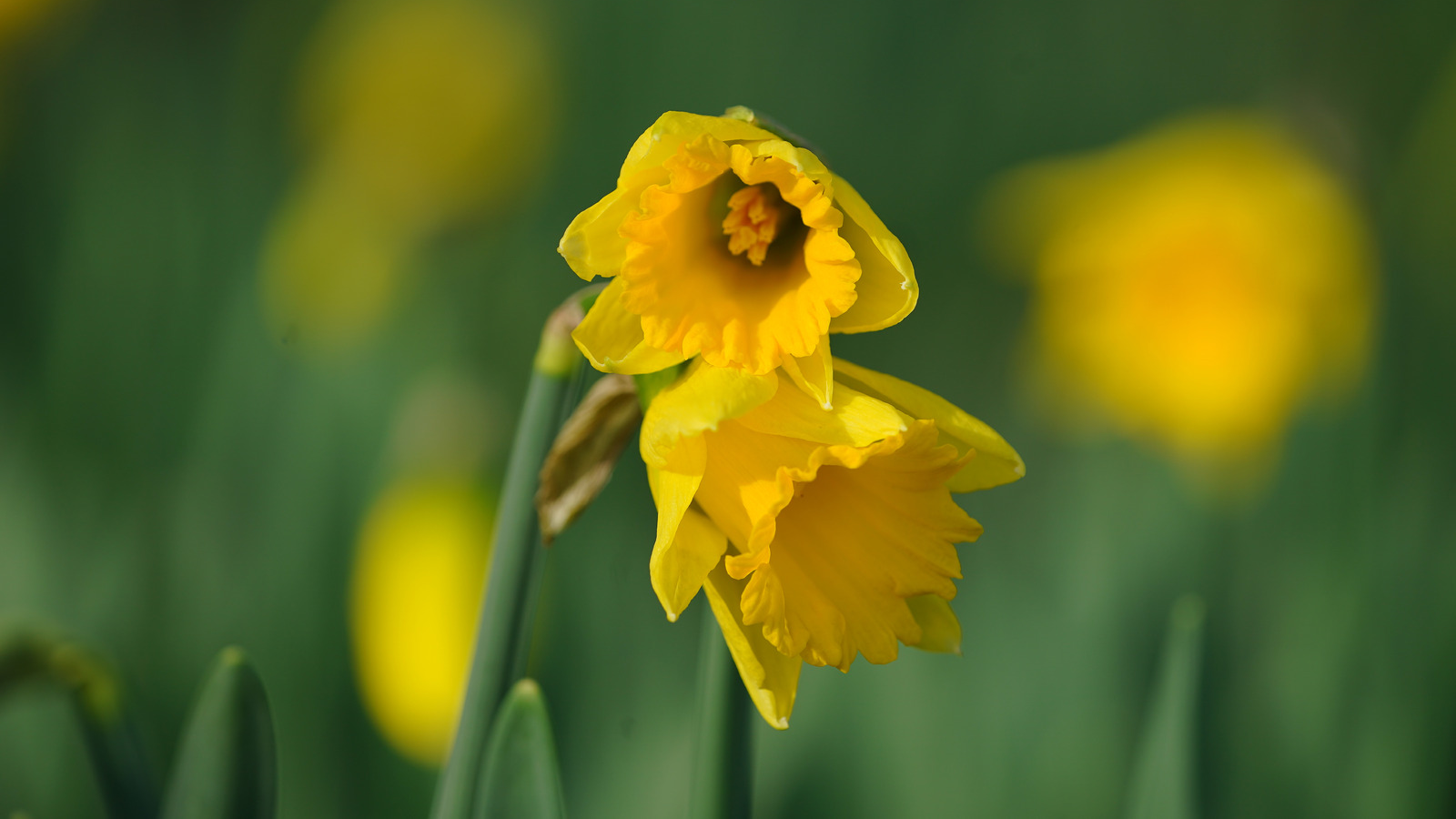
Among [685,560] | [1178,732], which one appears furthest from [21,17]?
[1178,732]

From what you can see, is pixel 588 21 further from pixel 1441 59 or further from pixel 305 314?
pixel 1441 59

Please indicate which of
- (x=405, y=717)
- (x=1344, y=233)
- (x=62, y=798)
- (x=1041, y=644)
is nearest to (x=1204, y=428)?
(x=1344, y=233)

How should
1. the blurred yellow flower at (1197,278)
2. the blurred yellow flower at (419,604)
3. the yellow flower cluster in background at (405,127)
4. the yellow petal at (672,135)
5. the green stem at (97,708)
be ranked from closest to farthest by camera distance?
the yellow petal at (672,135), the green stem at (97,708), the blurred yellow flower at (419,604), the blurred yellow flower at (1197,278), the yellow flower cluster in background at (405,127)

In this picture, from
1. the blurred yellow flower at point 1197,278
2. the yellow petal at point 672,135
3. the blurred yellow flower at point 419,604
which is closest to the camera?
the yellow petal at point 672,135

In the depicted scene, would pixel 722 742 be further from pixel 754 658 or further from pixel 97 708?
pixel 97 708

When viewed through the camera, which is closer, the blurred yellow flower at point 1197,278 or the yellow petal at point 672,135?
the yellow petal at point 672,135

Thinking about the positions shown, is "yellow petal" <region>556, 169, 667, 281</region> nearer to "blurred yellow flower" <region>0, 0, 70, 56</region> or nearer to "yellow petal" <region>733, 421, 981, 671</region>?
"yellow petal" <region>733, 421, 981, 671</region>

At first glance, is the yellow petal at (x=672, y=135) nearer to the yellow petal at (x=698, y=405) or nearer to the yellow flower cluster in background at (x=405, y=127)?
the yellow petal at (x=698, y=405)

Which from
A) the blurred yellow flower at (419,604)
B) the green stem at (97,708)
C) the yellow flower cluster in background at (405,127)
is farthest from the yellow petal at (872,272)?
the yellow flower cluster in background at (405,127)

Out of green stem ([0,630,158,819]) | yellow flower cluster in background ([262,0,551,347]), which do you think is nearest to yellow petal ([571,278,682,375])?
green stem ([0,630,158,819])
